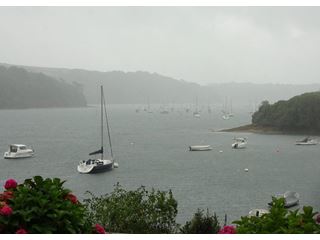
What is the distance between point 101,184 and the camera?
3622cm

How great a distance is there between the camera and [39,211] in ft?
14.7

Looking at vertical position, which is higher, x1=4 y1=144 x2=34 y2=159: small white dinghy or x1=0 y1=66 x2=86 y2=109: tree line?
x1=0 y1=66 x2=86 y2=109: tree line

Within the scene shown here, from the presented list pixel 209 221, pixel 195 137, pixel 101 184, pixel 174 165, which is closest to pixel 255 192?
pixel 101 184

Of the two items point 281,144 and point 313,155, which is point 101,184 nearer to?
point 313,155

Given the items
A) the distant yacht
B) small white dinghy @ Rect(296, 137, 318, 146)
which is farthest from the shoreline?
the distant yacht

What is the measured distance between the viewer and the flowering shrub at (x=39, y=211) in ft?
14.6

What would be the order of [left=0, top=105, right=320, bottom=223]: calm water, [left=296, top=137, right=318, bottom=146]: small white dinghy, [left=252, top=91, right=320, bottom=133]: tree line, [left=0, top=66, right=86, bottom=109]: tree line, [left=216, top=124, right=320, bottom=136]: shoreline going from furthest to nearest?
[left=0, top=66, right=86, bottom=109]: tree line, [left=216, top=124, right=320, bottom=136]: shoreline, [left=252, top=91, right=320, bottom=133]: tree line, [left=296, top=137, right=318, bottom=146]: small white dinghy, [left=0, top=105, right=320, bottom=223]: calm water

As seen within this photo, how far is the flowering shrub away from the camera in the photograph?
4445 millimetres

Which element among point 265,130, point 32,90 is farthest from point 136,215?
point 32,90

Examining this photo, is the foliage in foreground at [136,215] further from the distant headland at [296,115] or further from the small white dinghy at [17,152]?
the distant headland at [296,115]

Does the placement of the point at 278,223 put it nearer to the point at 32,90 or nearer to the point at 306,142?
the point at 306,142

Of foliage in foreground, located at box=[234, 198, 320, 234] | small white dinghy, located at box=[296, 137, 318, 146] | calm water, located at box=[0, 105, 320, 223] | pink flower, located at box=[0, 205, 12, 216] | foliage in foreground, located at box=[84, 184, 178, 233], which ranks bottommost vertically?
calm water, located at box=[0, 105, 320, 223]

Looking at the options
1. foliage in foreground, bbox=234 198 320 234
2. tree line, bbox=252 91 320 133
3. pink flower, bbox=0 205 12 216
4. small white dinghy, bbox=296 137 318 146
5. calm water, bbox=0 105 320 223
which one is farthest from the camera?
tree line, bbox=252 91 320 133

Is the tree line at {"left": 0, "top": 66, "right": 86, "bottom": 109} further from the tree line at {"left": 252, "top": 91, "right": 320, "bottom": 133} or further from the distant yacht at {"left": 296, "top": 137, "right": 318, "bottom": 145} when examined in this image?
the distant yacht at {"left": 296, "top": 137, "right": 318, "bottom": 145}
